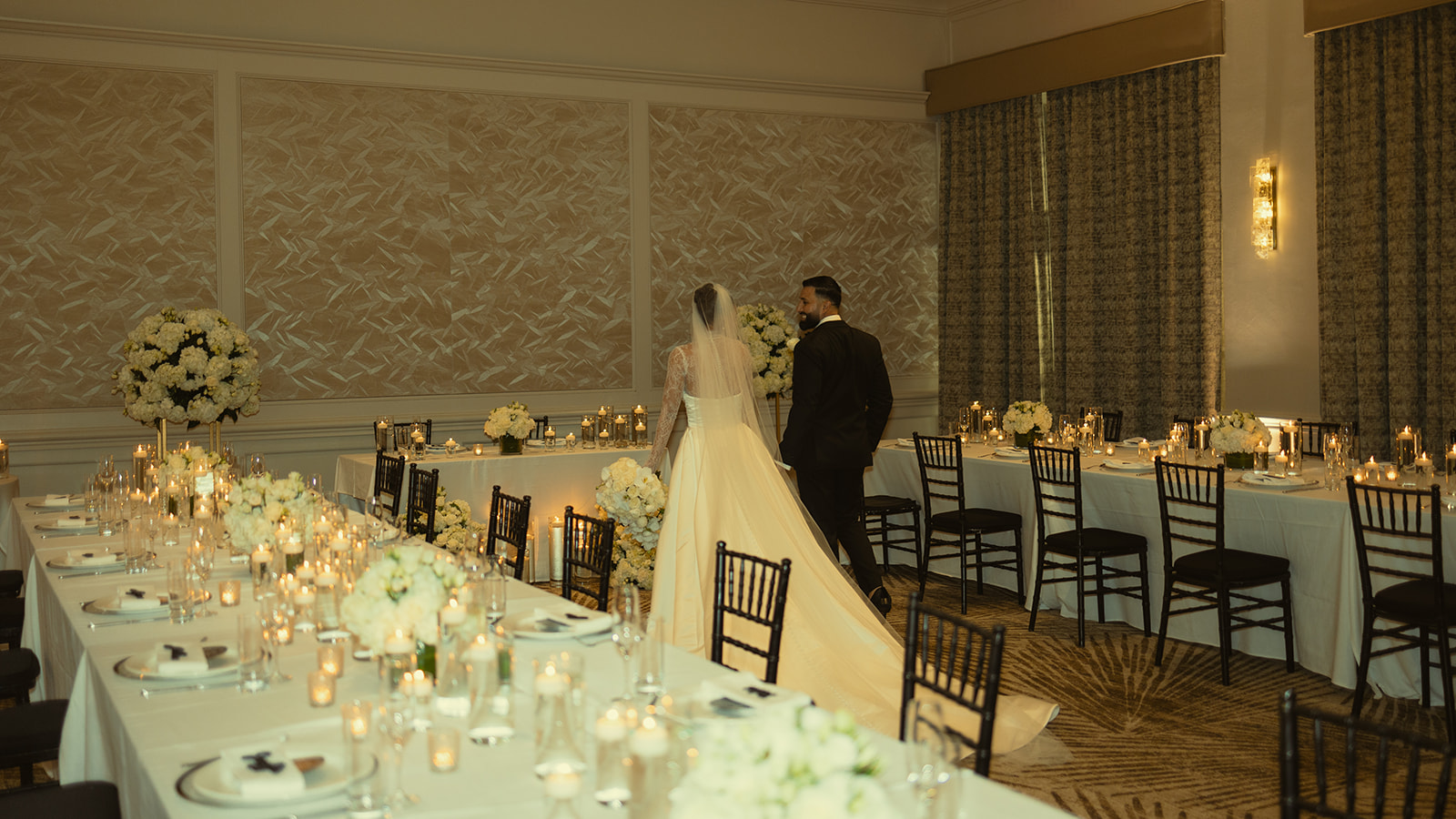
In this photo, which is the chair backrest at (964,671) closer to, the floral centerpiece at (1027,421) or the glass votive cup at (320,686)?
the glass votive cup at (320,686)

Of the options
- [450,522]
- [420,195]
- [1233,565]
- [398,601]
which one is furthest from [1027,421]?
[398,601]

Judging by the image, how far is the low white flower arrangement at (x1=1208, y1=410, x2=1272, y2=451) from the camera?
20.8ft

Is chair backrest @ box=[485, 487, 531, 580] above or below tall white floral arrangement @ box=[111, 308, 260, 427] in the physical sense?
below

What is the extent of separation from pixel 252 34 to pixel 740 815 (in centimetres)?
866

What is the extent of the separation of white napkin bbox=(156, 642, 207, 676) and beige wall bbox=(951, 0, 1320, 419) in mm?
8064

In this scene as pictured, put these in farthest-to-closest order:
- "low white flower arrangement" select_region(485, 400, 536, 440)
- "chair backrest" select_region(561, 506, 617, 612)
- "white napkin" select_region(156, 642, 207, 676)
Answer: "low white flower arrangement" select_region(485, 400, 536, 440), "chair backrest" select_region(561, 506, 617, 612), "white napkin" select_region(156, 642, 207, 676)

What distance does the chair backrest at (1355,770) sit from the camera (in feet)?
5.95

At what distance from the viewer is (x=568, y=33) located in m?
9.72

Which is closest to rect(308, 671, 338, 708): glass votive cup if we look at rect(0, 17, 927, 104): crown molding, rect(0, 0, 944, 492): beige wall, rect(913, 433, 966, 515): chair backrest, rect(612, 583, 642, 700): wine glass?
rect(612, 583, 642, 700): wine glass

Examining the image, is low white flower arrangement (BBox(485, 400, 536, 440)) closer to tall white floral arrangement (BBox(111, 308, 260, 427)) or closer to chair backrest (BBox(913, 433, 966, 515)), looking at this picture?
tall white floral arrangement (BBox(111, 308, 260, 427))

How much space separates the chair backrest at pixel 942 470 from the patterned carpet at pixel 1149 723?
922 mm

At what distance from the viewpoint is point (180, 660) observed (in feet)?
9.05

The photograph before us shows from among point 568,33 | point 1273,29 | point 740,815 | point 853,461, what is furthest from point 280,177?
point 740,815

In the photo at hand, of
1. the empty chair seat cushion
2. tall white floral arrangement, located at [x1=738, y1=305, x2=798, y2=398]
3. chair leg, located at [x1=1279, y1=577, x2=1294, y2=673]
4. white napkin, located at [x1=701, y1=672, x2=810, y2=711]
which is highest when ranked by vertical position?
tall white floral arrangement, located at [x1=738, y1=305, x2=798, y2=398]
